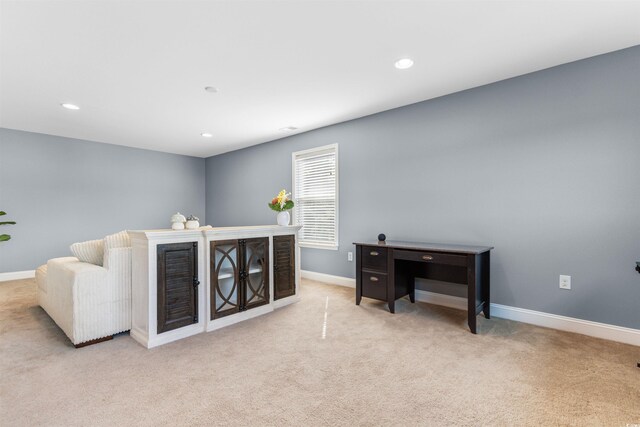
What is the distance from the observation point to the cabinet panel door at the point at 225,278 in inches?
107

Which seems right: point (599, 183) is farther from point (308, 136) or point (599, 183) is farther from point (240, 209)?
point (240, 209)

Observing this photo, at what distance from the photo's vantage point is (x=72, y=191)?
5.29m

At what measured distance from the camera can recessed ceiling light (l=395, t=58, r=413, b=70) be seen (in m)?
2.61

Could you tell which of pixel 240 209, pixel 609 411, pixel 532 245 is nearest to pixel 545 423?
pixel 609 411

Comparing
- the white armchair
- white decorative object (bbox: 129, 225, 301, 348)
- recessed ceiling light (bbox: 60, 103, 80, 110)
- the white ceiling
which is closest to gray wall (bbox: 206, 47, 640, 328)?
the white ceiling

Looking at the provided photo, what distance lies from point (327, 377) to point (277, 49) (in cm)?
247

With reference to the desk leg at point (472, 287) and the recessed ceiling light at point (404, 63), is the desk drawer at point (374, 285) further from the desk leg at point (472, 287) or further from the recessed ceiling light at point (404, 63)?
the recessed ceiling light at point (404, 63)

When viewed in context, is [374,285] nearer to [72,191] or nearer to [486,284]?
[486,284]

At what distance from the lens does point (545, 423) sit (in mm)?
1485

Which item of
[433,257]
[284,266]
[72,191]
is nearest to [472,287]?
[433,257]

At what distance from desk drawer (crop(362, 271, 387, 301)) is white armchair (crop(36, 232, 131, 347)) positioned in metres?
2.30

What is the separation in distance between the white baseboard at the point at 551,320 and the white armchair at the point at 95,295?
305 cm

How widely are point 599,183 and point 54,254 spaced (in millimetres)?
7382

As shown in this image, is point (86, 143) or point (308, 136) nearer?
point (308, 136)
